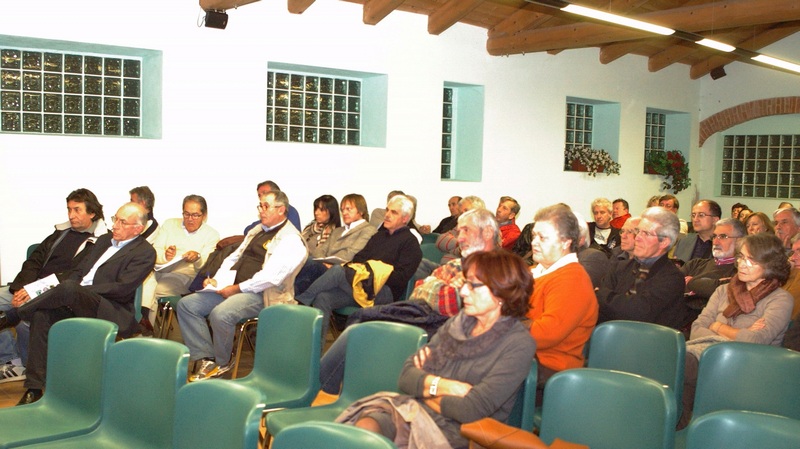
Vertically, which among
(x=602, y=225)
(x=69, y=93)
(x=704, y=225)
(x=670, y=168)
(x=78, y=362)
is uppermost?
(x=69, y=93)

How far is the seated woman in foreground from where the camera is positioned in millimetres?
2891

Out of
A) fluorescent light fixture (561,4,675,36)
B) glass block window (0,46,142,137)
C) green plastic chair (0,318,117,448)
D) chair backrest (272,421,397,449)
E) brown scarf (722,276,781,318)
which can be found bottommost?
green plastic chair (0,318,117,448)

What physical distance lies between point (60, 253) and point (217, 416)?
12.5 ft

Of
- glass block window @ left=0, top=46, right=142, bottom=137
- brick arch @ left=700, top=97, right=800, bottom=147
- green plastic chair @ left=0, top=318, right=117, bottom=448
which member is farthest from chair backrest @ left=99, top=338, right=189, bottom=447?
brick arch @ left=700, top=97, right=800, bottom=147

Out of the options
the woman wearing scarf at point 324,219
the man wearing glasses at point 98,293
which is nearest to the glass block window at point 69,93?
the woman wearing scarf at point 324,219

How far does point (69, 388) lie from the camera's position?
136 inches

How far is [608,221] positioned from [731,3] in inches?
125

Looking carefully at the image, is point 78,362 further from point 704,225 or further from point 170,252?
point 704,225

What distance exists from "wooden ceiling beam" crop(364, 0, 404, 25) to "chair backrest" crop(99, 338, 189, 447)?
22.3 feet

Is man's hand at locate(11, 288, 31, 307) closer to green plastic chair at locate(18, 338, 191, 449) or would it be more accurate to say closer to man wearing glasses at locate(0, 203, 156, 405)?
man wearing glasses at locate(0, 203, 156, 405)

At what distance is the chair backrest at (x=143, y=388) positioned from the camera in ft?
9.71

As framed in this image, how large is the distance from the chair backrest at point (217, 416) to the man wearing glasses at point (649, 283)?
→ 2.44 meters

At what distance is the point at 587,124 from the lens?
1343 centimetres

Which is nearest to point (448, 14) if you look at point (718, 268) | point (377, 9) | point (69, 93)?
point (377, 9)
